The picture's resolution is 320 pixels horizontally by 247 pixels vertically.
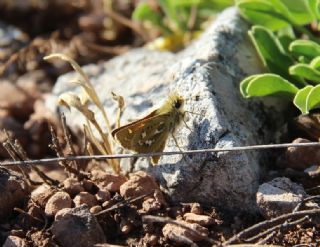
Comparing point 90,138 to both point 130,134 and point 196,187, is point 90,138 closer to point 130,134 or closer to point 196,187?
point 130,134

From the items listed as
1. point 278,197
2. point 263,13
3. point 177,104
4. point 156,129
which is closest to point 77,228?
point 156,129

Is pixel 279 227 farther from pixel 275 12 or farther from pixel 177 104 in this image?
pixel 275 12

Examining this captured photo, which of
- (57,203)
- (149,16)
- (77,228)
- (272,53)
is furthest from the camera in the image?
(149,16)

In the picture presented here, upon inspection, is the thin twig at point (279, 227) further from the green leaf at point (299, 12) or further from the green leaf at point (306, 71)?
the green leaf at point (299, 12)

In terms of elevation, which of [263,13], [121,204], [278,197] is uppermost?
[263,13]

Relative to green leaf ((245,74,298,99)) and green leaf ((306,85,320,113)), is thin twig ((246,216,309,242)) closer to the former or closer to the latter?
green leaf ((306,85,320,113))
